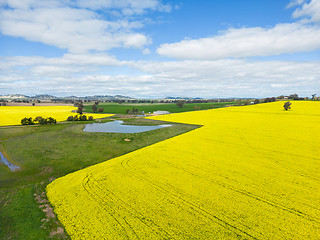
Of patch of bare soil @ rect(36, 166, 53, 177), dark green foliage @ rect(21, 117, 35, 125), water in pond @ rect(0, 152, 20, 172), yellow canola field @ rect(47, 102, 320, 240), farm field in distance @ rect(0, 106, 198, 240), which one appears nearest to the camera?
yellow canola field @ rect(47, 102, 320, 240)

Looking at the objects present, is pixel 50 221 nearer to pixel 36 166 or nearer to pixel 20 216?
pixel 20 216

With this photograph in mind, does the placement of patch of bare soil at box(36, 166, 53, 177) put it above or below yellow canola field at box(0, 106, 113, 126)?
below

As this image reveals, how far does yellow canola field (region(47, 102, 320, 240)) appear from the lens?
1284 centimetres

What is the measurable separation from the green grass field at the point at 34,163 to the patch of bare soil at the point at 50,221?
0.32 m

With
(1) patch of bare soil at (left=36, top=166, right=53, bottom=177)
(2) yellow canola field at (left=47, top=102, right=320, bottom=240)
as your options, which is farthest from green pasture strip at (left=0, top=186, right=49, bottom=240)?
(1) patch of bare soil at (left=36, top=166, right=53, bottom=177)

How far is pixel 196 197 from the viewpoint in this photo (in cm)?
1680

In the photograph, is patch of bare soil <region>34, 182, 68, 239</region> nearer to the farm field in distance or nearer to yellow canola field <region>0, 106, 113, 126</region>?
the farm field in distance

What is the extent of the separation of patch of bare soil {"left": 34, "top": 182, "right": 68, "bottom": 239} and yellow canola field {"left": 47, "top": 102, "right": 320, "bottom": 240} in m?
0.54

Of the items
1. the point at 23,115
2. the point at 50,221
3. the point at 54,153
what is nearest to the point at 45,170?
the point at 54,153

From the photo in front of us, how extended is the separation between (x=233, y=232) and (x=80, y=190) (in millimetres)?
18016

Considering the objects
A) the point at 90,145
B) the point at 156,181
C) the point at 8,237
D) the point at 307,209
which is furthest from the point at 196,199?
the point at 90,145

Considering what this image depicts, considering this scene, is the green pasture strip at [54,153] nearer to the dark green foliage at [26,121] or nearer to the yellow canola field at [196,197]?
the yellow canola field at [196,197]

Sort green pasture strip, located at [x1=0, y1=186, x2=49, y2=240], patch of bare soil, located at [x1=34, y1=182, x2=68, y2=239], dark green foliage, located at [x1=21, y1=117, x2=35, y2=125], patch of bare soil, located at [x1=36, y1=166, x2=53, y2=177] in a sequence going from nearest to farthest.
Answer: patch of bare soil, located at [x1=34, y1=182, x2=68, y2=239] < green pasture strip, located at [x1=0, y1=186, x2=49, y2=240] < patch of bare soil, located at [x1=36, y1=166, x2=53, y2=177] < dark green foliage, located at [x1=21, y1=117, x2=35, y2=125]

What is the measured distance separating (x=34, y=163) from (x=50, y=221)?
20.1 meters
